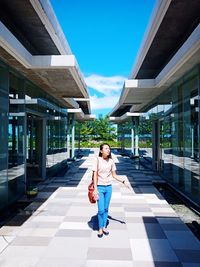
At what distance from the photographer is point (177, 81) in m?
9.85

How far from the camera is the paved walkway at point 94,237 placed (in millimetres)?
4535

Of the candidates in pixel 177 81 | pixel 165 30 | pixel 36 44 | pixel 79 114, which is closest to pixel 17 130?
pixel 36 44

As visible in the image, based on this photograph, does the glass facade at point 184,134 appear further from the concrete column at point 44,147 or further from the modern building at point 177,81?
the concrete column at point 44,147

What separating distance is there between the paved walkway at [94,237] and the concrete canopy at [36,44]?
339cm

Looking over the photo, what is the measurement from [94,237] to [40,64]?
423cm

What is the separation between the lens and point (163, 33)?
24.2 feet

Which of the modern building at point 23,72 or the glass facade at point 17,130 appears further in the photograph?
the glass facade at point 17,130

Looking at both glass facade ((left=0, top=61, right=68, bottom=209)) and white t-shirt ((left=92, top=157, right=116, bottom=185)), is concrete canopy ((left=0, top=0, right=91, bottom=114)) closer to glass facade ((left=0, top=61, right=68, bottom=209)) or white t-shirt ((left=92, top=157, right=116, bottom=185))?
glass facade ((left=0, top=61, right=68, bottom=209))

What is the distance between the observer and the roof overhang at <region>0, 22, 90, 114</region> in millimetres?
6102

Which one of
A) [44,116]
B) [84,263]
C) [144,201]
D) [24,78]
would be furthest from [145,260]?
[44,116]

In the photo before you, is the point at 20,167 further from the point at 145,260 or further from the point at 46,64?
the point at 145,260

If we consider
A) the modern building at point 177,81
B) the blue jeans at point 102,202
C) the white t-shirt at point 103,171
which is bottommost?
the blue jeans at point 102,202

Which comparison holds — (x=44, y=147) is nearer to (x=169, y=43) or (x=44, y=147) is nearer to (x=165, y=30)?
(x=169, y=43)

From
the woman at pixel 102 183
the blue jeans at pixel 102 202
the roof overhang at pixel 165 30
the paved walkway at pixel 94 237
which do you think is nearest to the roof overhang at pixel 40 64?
the roof overhang at pixel 165 30
